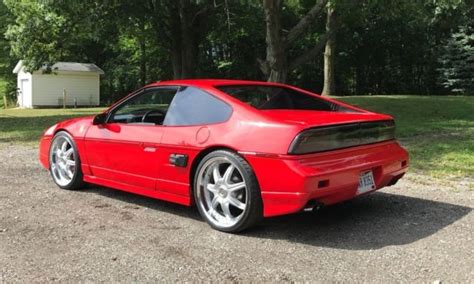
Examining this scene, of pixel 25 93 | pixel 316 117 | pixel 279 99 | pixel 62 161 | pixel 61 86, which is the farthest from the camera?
pixel 25 93

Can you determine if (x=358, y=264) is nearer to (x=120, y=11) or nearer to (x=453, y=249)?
(x=453, y=249)

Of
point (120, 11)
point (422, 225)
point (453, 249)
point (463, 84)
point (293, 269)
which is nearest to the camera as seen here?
point (293, 269)

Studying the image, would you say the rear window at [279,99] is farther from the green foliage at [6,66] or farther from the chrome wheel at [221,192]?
the green foliage at [6,66]

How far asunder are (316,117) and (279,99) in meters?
1.04

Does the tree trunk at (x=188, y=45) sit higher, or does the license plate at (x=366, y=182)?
the tree trunk at (x=188, y=45)

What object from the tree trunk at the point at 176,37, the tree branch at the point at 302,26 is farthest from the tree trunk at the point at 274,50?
the tree trunk at the point at 176,37

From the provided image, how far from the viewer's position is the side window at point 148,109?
19.3 feet

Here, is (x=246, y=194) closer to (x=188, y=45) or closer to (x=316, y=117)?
(x=316, y=117)

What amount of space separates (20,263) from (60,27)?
1668cm

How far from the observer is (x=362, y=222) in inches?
205

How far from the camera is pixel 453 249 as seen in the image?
174 inches

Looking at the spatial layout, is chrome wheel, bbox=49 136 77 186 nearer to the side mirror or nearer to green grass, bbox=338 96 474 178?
the side mirror

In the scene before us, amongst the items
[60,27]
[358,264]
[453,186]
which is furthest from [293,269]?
[60,27]

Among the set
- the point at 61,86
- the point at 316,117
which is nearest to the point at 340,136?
the point at 316,117
